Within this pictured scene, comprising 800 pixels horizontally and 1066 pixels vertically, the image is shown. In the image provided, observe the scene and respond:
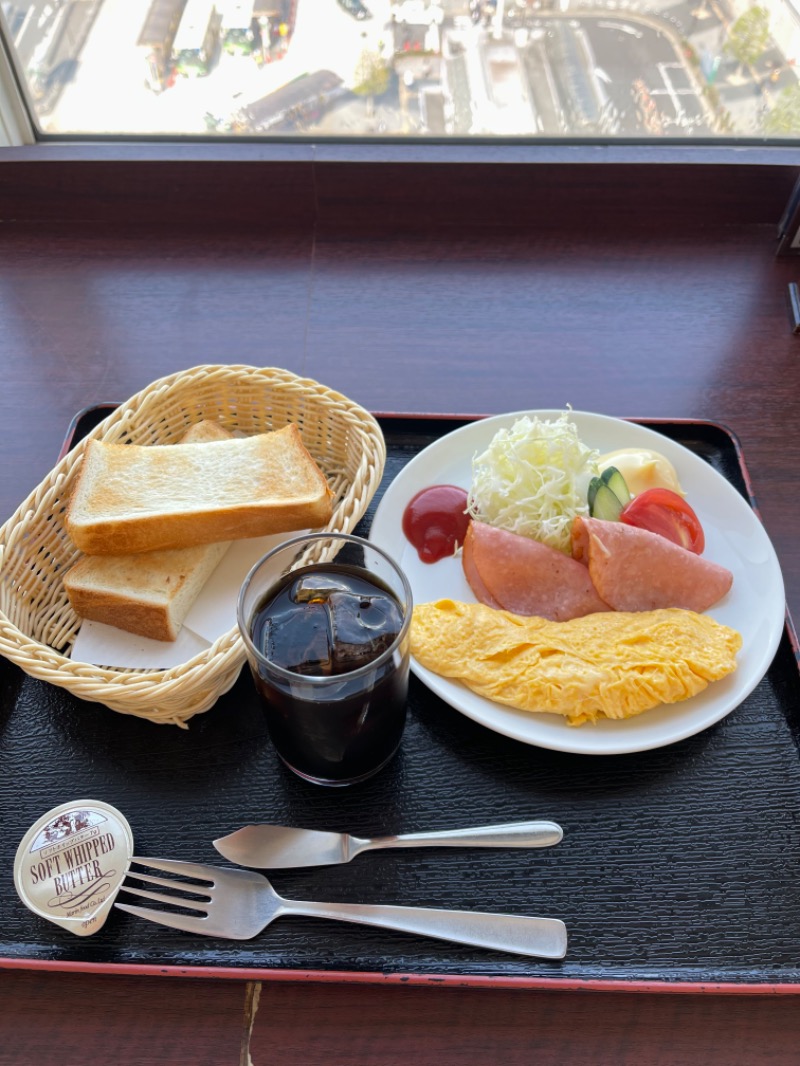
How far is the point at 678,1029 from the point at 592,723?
0.38 meters

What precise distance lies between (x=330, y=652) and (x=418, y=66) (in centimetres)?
178

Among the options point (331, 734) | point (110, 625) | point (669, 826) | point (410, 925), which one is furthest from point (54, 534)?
point (669, 826)

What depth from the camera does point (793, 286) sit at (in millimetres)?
1992

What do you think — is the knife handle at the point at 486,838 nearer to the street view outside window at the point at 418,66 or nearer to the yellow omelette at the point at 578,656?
the yellow omelette at the point at 578,656

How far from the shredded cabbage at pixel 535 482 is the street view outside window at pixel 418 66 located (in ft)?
3.57

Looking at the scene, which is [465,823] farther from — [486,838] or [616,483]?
[616,483]

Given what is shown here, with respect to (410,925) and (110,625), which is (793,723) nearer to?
(410,925)

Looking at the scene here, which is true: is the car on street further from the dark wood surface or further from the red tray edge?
the red tray edge

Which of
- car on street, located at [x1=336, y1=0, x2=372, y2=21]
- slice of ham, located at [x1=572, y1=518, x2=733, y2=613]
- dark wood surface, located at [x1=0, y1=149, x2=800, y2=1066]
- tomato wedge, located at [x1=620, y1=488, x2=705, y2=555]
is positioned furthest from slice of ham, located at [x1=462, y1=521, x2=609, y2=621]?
car on street, located at [x1=336, y1=0, x2=372, y2=21]

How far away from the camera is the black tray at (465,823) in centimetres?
100

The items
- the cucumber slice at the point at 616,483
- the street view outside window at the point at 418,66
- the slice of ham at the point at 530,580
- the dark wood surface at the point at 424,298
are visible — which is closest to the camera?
the slice of ham at the point at 530,580

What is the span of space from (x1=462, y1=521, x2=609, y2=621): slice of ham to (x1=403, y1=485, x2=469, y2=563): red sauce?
0.25ft

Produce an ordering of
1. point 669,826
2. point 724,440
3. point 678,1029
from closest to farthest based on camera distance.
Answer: point 678,1029 < point 669,826 < point 724,440

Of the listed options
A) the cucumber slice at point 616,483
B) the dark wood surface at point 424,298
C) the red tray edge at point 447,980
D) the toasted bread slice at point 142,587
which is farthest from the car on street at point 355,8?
the red tray edge at point 447,980
